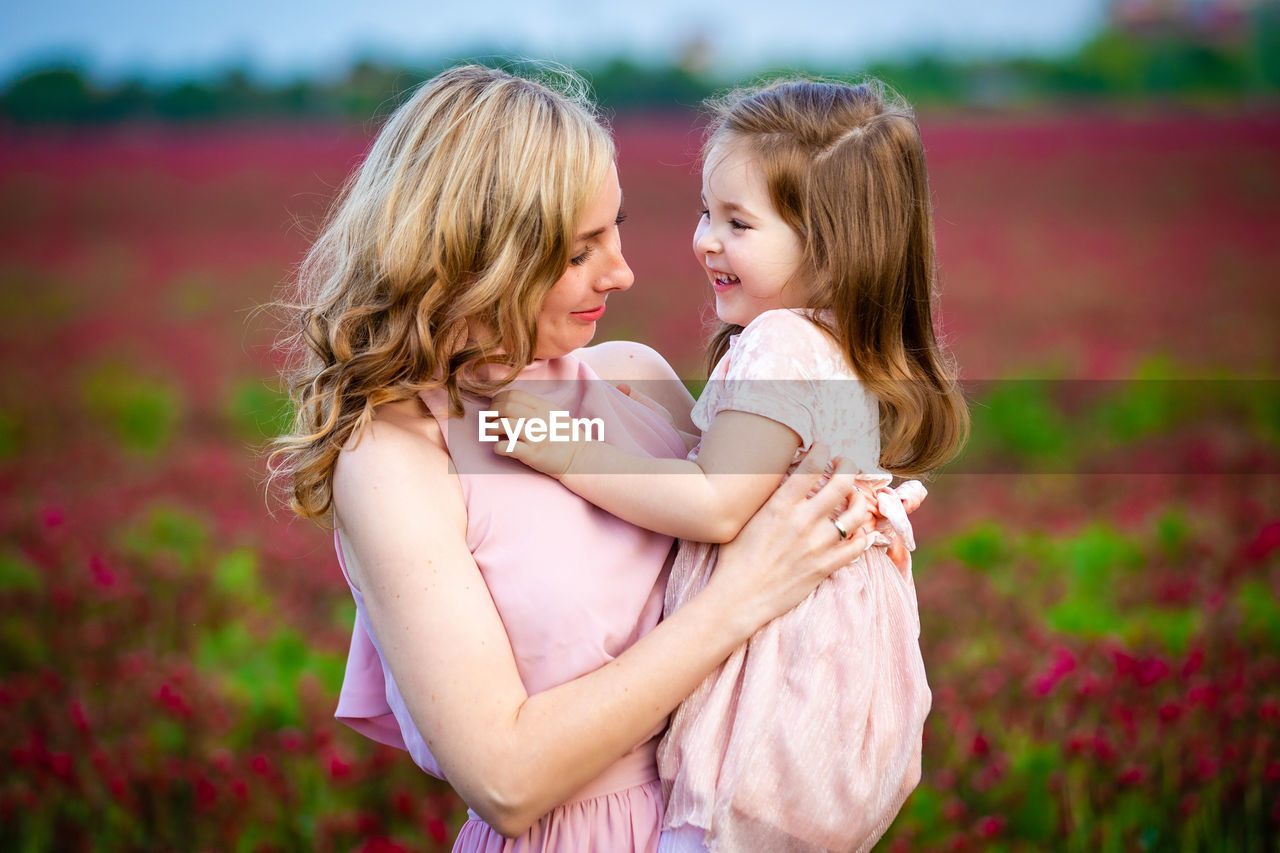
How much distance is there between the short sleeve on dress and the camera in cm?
165

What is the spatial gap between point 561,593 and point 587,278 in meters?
0.49

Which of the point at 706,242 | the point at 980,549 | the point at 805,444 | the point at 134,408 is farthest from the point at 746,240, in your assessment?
the point at 134,408

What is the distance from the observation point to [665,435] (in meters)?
1.85

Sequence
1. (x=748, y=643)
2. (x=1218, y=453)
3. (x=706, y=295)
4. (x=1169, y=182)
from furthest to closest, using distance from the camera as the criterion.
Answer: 1. (x=1169, y=182)
2. (x=706, y=295)
3. (x=1218, y=453)
4. (x=748, y=643)

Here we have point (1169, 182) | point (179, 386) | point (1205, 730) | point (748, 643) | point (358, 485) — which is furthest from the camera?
point (1169, 182)

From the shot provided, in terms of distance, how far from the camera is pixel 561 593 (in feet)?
5.01

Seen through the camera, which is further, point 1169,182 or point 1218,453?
point 1169,182

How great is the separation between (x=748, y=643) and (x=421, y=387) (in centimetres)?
61

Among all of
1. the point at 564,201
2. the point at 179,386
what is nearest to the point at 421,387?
the point at 564,201

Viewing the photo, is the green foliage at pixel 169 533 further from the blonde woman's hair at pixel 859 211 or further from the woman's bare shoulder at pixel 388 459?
the blonde woman's hair at pixel 859 211

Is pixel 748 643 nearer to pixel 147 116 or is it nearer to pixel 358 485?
pixel 358 485

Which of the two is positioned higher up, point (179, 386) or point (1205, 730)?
point (1205, 730)

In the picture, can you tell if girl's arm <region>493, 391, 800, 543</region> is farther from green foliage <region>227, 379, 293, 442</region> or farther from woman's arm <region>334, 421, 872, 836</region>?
green foliage <region>227, 379, 293, 442</region>

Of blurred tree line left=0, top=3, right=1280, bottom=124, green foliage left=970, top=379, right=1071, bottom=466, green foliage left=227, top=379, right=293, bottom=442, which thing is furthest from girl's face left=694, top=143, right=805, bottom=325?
blurred tree line left=0, top=3, right=1280, bottom=124
